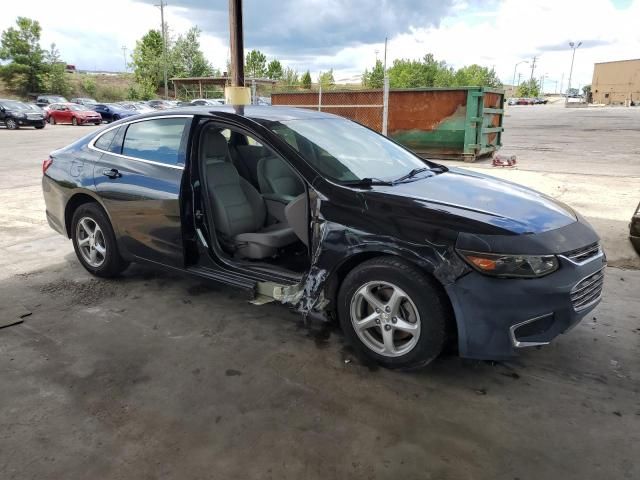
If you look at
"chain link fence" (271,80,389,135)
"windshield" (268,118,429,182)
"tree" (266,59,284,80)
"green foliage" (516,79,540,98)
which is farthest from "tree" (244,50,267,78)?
"green foliage" (516,79,540,98)

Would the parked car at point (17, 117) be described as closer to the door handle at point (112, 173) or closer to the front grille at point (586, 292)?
the door handle at point (112, 173)

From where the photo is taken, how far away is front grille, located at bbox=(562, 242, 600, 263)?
2785mm

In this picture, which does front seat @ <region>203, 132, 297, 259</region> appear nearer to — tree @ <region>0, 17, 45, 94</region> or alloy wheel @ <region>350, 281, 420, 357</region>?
alloy wheel @ <region>350, 281, 420, 357</region>

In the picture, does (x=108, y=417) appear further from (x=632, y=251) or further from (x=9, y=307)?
(x=632, y=251)

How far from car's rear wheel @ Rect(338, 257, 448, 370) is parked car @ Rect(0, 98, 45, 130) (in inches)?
1081

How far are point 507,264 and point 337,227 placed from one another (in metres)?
1.00

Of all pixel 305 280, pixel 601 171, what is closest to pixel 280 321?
pixel 305 280

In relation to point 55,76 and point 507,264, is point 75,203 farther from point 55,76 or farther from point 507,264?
point 55,76

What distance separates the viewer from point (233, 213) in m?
4.01

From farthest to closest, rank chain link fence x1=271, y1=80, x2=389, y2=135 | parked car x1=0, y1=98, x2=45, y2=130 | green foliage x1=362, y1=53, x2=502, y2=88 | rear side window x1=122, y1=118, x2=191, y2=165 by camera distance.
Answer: green foliage x1=362, y1=53, x2=502, y2=88
parked car x1=0, y1=98, x2=45, y2=130
chain link fence x1=271, y1=80, x2=389, y2=135
rear side window x1=122, y1=118, x2=191, y2=165

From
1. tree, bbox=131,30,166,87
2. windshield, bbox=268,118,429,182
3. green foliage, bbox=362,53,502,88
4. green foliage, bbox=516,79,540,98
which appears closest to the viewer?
windshield, bbox=268,118,429,182

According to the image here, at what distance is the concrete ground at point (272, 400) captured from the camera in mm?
2330

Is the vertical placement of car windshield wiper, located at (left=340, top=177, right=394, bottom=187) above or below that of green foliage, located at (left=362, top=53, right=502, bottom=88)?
below

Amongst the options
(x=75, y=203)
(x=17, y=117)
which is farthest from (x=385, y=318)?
(x=17, y=117)
